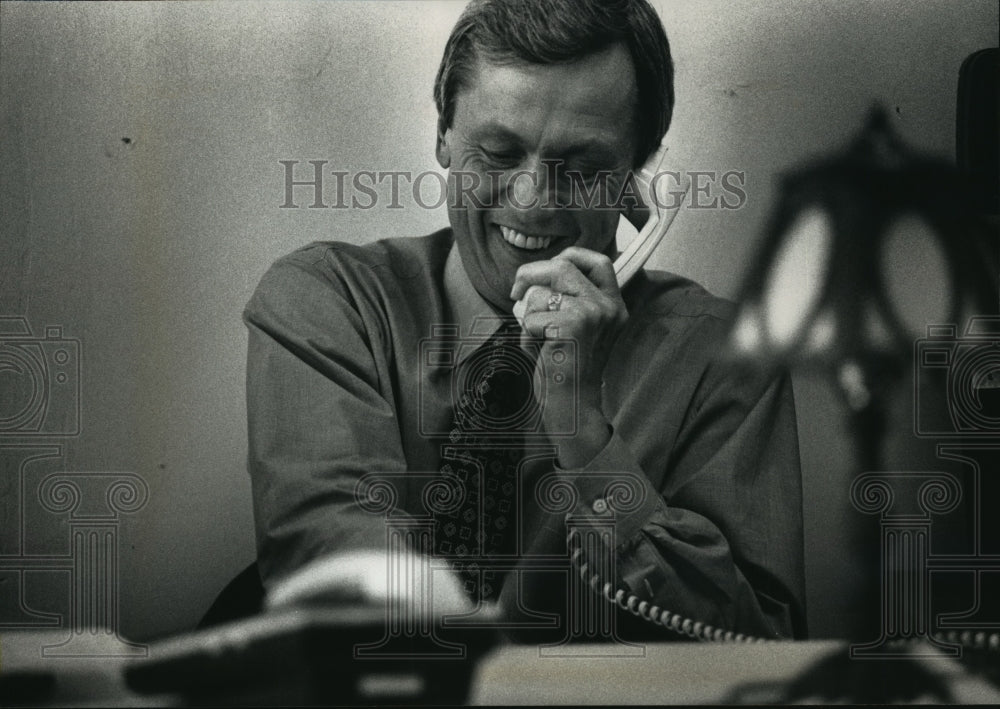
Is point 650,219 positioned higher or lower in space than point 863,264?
higher

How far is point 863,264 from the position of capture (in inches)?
169

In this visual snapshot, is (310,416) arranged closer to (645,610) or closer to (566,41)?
(645,610)

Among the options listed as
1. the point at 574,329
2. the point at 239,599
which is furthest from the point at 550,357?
the point at 239,599

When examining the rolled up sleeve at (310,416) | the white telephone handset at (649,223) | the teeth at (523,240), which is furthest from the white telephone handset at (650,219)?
the rolled up sleeve at (310,416)

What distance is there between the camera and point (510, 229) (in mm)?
4211

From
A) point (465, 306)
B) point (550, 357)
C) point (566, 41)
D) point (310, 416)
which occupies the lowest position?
point (310, 416)

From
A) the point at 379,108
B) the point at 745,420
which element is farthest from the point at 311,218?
the point at 745,420

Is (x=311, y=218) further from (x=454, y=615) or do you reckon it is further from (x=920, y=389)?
(x=920, y=389)

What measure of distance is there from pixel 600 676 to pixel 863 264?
1.53m

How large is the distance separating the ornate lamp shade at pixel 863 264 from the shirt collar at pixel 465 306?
0.78 m

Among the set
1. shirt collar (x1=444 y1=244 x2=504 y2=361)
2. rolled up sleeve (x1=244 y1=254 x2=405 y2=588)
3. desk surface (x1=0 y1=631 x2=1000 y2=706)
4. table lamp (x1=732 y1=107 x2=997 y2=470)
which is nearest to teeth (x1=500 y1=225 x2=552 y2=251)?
shirt collar (x1=444 y1=244 x2=504 y2=361)

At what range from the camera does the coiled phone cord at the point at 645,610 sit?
13.4ft

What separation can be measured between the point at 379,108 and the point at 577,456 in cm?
125

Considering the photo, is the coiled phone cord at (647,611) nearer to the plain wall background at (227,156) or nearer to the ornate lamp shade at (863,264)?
the plain wall background at (227,156)
